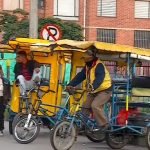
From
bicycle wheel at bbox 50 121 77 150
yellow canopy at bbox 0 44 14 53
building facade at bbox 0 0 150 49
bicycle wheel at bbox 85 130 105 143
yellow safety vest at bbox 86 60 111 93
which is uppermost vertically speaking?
building facade at bbox 0 0 150 49

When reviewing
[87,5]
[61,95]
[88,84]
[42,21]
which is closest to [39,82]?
[61,95]

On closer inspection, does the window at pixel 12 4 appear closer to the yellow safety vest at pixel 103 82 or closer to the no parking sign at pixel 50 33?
the no parking sign at pixel 50 33

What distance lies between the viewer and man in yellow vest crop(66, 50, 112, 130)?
9734 millimetres

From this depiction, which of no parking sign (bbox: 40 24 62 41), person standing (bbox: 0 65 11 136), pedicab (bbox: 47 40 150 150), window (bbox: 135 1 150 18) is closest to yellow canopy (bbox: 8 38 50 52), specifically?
person standing (bbox: 0 65 11 136)

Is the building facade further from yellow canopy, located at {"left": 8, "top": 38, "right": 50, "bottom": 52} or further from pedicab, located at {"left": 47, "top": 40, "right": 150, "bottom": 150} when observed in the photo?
pedicab, located at {"left": 47, "top": 40, "right": 150, "bottom": 150}

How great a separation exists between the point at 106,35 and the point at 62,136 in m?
30.4

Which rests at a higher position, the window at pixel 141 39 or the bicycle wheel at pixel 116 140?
the window at pixel 141 39

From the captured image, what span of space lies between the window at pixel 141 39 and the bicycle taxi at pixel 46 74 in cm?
2879

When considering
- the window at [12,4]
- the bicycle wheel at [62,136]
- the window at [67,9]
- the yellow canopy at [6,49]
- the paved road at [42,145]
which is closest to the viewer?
the bicycle wheel at [62,136]

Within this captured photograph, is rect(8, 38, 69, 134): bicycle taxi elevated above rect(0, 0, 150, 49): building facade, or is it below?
below

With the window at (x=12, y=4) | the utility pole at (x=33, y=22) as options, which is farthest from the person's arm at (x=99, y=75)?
the window at (x=12, y=4)

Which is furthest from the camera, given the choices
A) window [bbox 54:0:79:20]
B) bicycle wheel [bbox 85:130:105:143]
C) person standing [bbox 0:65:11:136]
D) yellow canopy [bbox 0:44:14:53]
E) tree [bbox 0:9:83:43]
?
window [bbox 54:0:79:20]

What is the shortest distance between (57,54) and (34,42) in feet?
1.78

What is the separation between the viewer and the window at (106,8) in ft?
129
